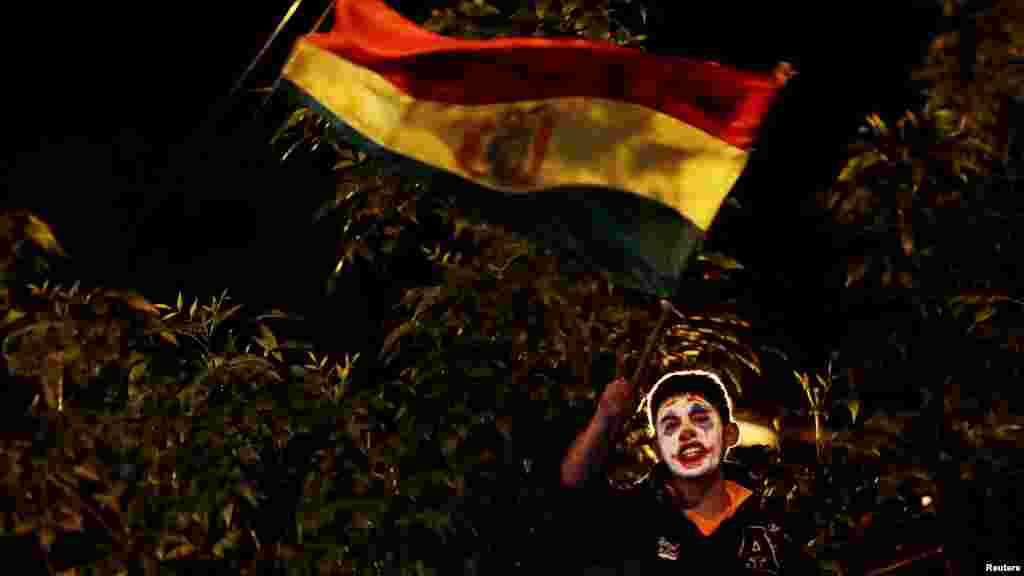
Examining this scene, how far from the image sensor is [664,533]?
4.81 meters

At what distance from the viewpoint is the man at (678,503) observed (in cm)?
479

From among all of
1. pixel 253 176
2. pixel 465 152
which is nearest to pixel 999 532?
pixel 465 152

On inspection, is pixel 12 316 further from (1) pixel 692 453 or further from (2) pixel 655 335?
(1) pixel 692 453

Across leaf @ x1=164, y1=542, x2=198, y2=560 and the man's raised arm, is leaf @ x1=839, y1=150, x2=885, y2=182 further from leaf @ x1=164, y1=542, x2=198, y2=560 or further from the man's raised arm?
leaf @ x1=164, y1=542, x2=198, y2=560

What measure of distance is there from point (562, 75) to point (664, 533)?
1.64m

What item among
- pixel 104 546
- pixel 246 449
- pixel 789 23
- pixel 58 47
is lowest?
pixel 104 546

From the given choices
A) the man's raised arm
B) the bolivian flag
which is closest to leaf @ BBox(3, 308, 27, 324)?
the bolivian flag

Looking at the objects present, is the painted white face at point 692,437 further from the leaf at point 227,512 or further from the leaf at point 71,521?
the leaf at point 71,521

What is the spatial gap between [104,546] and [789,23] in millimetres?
4207

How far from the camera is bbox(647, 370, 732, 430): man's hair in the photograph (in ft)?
16.0

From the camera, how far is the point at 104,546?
5113 millimetres

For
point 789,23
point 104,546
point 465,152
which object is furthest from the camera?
point 789,23

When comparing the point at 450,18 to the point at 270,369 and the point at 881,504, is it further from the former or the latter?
the point at 881,504

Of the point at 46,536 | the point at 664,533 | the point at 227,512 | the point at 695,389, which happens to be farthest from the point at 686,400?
the point at 46,536
